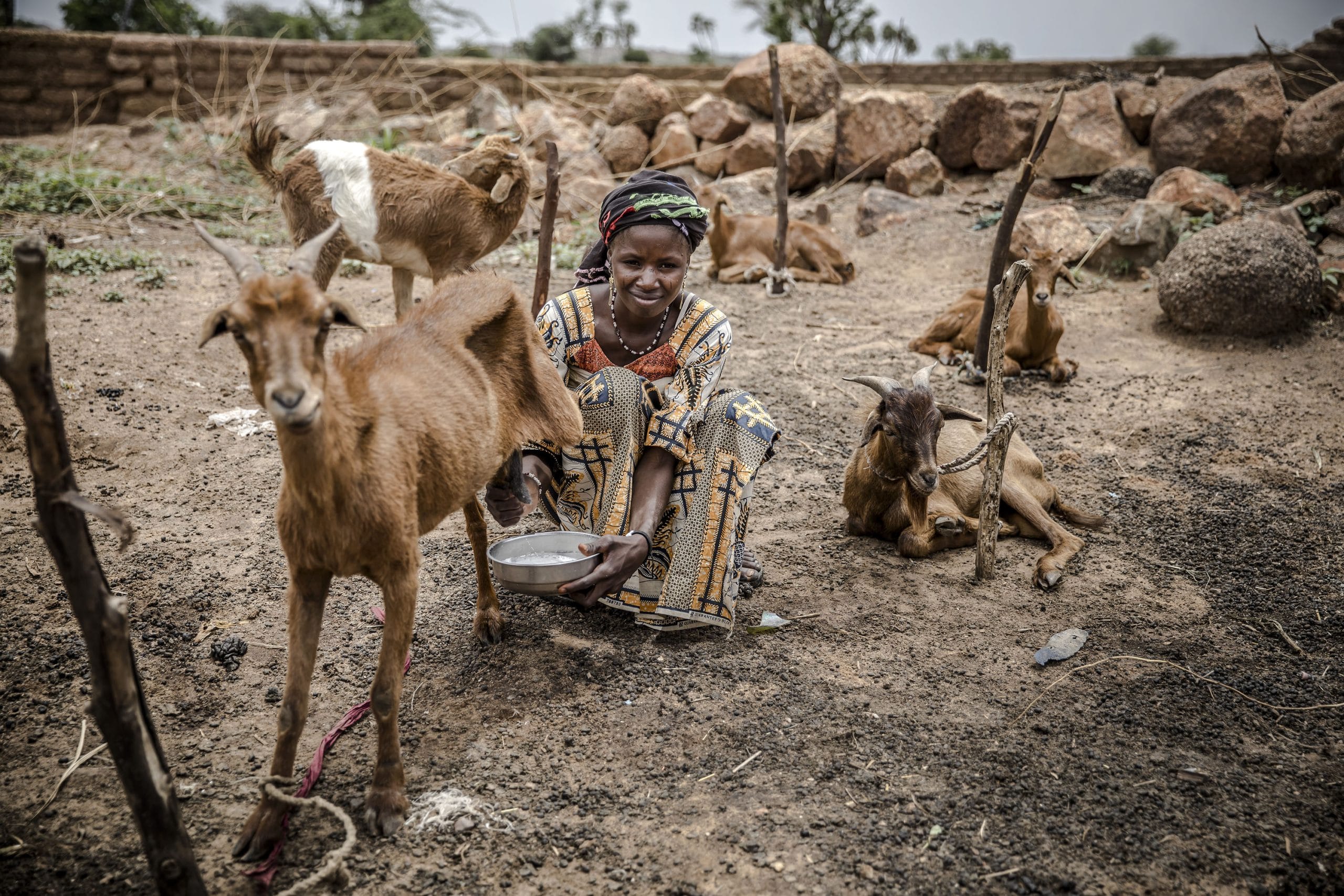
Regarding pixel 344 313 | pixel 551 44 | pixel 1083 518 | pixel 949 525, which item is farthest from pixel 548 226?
pixel 551 44

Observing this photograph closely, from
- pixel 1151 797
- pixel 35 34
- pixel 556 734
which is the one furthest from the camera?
pixel 35 34

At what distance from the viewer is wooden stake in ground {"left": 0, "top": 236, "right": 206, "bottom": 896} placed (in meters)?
1.78

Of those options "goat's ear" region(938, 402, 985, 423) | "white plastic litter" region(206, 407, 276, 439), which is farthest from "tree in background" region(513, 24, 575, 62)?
"goat's ear" region(938, 402, 985, 423)

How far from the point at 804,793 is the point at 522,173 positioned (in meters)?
4.53

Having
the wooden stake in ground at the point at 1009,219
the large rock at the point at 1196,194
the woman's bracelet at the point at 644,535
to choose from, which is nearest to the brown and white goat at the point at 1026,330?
the wooden stake in ground at the point at 1009,219

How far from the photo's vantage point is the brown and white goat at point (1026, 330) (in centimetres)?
723

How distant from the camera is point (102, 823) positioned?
2.52 meters

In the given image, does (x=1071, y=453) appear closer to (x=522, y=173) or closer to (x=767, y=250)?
(x=522, y=173)

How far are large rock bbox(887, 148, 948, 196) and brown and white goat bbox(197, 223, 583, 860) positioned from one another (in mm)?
10055

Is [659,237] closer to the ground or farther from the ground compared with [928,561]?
farther from the ground

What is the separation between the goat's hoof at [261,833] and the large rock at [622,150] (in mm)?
11401

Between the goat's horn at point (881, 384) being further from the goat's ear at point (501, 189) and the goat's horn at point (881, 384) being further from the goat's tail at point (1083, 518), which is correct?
the goat's ear at point (501, 189)

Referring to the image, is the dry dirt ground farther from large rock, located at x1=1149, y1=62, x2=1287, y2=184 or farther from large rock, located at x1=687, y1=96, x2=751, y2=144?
large rock, located at x1=687, y1=96, x2=751, y2=144

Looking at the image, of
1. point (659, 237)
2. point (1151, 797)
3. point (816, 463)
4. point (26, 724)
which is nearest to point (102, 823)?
point (26, 724)
